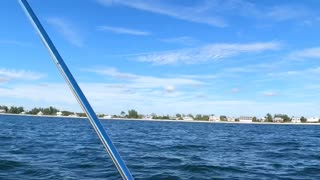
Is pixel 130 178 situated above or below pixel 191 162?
above

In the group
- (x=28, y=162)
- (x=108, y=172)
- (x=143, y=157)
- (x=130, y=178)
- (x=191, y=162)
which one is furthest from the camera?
(x=143, y=157)

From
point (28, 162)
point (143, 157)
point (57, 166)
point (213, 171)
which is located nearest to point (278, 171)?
point (213, 171)

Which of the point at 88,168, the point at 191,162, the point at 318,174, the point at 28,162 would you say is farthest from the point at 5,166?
the point at 318,174

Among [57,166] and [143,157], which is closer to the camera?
[57,166]

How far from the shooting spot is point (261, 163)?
21875 millimetres

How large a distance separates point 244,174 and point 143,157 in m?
7.28

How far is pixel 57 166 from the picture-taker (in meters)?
18.0

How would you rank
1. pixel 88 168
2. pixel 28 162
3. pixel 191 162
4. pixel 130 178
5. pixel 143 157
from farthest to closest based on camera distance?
pixel 143 157
pixel 191 162
pixel 28 162
pixel 88 168
pixel 130 178

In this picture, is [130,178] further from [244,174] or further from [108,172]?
[244,174]

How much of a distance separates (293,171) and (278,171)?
928 mm

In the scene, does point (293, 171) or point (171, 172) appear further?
point (293, 171)

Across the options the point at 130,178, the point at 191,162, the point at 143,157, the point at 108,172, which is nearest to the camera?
the point at 130,178

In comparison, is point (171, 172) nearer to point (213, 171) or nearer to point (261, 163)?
point (213, 171)

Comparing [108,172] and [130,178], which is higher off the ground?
[130,178]
